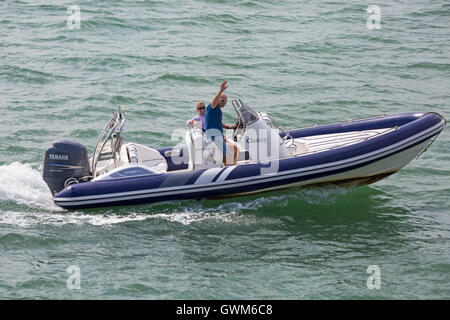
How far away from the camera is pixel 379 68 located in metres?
16.1

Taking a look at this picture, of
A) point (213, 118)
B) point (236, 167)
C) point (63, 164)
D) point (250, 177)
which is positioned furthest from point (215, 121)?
point (63, 164)

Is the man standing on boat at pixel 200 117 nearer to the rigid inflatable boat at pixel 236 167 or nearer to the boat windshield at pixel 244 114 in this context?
the rigid inflatable boat at pixel 236 167

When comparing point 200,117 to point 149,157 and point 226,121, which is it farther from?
point 226,121

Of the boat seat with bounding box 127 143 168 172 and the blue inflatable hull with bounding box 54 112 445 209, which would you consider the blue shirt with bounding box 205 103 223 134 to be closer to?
the blue inflatable hull with bounding box 54 112 445 209

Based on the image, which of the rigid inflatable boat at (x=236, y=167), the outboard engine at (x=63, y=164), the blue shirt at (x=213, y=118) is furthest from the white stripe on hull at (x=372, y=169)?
the outboard engine at (x=63, y=164)

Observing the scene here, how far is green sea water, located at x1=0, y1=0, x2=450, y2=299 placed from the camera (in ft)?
26.8

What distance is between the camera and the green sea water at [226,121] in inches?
321

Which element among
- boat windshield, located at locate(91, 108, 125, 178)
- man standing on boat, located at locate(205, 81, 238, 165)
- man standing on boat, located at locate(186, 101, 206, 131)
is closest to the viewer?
man standing on boat, located at locate(205, 81, 238, 165)

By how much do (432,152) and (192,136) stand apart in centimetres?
483

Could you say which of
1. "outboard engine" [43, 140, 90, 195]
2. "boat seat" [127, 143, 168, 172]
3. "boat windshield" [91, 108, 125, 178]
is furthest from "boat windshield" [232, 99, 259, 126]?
"outboard engine" [43, 140, 90, 195]

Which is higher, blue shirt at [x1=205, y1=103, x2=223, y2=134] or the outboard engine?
blue shirt at [x1=205, y1=103, x2=223, y2=134]

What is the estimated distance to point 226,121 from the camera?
44.3 feet

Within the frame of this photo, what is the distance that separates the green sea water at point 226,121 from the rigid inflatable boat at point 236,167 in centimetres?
26
